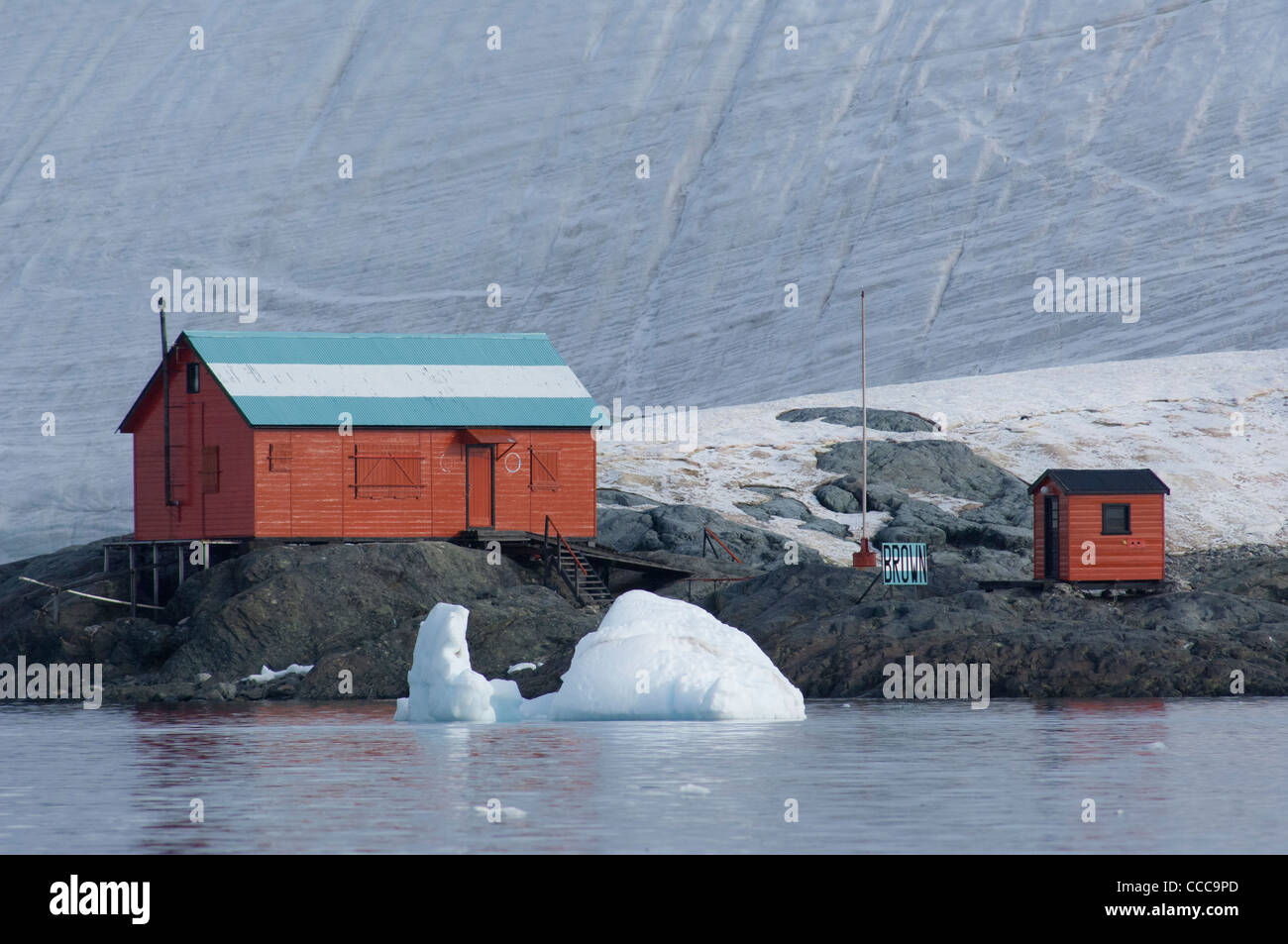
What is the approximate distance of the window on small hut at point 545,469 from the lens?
51406 mm

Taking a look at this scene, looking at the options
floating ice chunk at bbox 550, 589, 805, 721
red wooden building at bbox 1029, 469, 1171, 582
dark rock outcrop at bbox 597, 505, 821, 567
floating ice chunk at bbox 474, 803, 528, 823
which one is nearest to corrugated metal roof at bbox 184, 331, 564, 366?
dark rock outcrop at bbox 597, 505, 821, 567

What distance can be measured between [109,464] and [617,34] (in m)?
55.2

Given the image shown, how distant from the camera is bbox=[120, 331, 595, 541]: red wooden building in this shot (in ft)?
161

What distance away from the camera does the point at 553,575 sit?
4919 centimetres

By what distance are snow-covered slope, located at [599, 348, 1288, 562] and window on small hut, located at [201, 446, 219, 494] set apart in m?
15.9

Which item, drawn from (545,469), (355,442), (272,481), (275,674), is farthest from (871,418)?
(275,674)

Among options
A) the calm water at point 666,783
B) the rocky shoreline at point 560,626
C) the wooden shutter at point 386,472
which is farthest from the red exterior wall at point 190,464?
the calm water at point 666,783

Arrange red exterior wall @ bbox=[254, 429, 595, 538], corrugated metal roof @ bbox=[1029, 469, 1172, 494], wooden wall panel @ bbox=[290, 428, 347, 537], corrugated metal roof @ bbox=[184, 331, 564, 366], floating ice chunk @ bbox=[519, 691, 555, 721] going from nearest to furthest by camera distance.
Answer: floating ice chunk @ bbox=[519, 691, 555, 721] < corrugated metal roof @ bbox=[1029, 469, 1172, 494] < red exterior wall @ bbox=[254, 429, 595, 538] < wooden wall panel @ bbox=[290, 428, 347, 537] < corrugated metal roof @ bbox=[184, 331, 564, 366]

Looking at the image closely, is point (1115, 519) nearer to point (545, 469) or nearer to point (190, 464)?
point (545, 469)

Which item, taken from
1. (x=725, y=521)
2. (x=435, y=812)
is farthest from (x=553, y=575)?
(x=435, y=812)

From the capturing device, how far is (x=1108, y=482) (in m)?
45.1

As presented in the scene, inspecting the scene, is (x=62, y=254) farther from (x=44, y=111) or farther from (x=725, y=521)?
(x=725, y=521)

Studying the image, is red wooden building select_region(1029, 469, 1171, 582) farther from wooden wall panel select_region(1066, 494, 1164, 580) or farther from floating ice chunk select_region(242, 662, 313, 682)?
floating ice chunk select_region(242, 662, 313, 682)
